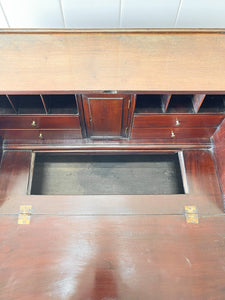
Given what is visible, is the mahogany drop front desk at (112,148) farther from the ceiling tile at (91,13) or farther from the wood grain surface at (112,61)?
the ceiling tile at (91,13)

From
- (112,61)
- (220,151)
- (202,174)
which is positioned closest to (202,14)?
(112,61)

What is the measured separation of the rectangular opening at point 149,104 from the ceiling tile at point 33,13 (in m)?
0.82

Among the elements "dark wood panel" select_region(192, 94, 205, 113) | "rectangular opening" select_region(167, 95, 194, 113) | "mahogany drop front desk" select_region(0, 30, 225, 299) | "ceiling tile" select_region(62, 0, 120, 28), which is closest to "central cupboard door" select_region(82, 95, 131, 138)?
"mahogany drop front desk" select_region(0, 30, 225, 299)

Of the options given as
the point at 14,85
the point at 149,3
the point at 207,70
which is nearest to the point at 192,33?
the point at 207,70

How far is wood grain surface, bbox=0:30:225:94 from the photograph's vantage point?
2.90 ft

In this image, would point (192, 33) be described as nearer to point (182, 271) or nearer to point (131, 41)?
point (131, 41)

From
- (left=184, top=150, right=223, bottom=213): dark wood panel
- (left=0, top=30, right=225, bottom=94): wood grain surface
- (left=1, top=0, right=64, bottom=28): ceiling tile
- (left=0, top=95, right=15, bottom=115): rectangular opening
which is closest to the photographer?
(left=0, top=30, right=225, bottom=94): wood grain surface

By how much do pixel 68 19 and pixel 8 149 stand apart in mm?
960

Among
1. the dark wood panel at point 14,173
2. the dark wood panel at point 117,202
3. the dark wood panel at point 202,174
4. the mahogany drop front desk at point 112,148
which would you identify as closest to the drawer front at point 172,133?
the mahogany drop front desk at point 112,148

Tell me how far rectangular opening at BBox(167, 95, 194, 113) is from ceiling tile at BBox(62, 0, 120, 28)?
0.71 meters

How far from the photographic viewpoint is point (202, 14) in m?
1.30

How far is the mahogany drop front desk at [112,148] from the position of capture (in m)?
0.92

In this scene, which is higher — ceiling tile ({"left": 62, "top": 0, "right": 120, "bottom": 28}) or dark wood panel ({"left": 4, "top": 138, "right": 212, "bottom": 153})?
ceiling tile ({"left": 62, "top": 0, "right": 120, "bottom": 28})

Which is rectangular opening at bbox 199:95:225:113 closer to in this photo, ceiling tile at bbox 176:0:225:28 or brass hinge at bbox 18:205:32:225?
ceiling tile at bbox 176:0:225:28
